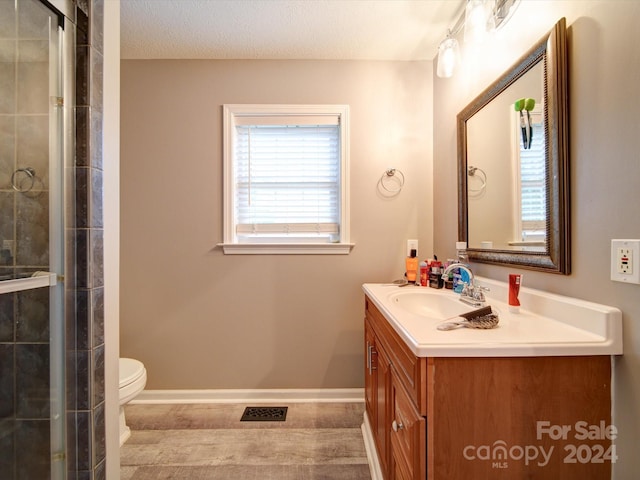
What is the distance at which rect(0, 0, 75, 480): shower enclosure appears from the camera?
899 mm

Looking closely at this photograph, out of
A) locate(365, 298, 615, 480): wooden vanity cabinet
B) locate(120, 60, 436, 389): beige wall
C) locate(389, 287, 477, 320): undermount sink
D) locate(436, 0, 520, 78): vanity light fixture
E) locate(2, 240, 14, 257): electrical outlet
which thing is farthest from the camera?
locate(120, 60, 436, 389): beige wall

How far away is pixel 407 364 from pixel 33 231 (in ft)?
4.27

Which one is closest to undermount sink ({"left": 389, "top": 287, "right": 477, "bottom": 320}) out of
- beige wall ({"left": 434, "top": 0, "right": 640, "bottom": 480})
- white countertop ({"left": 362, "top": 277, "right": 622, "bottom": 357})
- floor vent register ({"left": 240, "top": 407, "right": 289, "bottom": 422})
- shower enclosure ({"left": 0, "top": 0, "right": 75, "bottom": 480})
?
white countertop ({"left": 362, "top": 277, "right": 622, "bottom": 357})

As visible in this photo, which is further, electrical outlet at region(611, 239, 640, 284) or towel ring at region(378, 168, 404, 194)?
towel ring at region(378, 168, 404, 194)

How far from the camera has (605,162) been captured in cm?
79

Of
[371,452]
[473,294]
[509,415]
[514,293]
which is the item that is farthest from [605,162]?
[371,452]

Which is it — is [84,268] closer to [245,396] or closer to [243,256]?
[243,256]

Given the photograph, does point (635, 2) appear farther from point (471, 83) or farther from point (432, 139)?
point (432, 139)

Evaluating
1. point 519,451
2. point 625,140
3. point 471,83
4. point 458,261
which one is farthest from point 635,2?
point 519,451

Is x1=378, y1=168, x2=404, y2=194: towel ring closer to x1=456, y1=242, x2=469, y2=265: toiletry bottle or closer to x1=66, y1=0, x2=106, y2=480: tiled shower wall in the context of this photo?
x1=456, y1=242, x2=469, y2=265: toiletry bottle

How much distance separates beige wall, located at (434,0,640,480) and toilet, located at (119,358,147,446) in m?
1.95

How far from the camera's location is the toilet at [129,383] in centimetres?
142

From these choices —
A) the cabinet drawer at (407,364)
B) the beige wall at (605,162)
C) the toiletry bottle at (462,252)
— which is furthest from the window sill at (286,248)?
the beige wall at (605,162)

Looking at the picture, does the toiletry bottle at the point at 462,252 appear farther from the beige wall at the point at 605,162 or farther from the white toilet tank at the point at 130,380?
the white toilet tank at the point at 130,380
